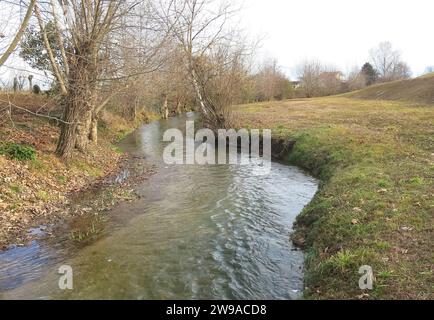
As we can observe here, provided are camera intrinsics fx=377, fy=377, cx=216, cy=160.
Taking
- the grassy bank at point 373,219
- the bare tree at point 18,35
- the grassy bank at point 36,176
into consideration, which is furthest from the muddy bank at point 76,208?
the grassy bank at point 373,219

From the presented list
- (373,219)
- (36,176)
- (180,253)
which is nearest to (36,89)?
(36,176)

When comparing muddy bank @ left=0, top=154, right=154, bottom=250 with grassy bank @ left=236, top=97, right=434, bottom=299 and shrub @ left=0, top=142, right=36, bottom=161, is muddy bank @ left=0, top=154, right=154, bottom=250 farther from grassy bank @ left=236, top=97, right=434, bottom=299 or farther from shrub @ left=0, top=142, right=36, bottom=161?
grassy bank @ left=236, top=97, right=434, bottom=299

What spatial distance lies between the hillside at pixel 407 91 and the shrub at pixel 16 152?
31.2m

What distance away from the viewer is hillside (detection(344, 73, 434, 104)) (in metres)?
35.4

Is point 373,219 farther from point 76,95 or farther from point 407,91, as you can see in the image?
point 407,91

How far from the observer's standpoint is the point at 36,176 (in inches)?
463

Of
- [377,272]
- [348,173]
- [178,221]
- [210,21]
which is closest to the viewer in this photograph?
[377,272]

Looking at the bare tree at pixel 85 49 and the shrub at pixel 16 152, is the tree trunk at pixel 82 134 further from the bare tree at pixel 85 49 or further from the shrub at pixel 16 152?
the shrub at pixel 16 152

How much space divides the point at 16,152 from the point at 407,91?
40420 mm

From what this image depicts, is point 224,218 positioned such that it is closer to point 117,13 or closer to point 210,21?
point 117,13

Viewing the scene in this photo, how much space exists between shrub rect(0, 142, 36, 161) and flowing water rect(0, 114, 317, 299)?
371 centimetres

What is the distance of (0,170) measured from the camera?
35.8 ft

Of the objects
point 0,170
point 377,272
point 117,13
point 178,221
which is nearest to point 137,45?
point 117,13
